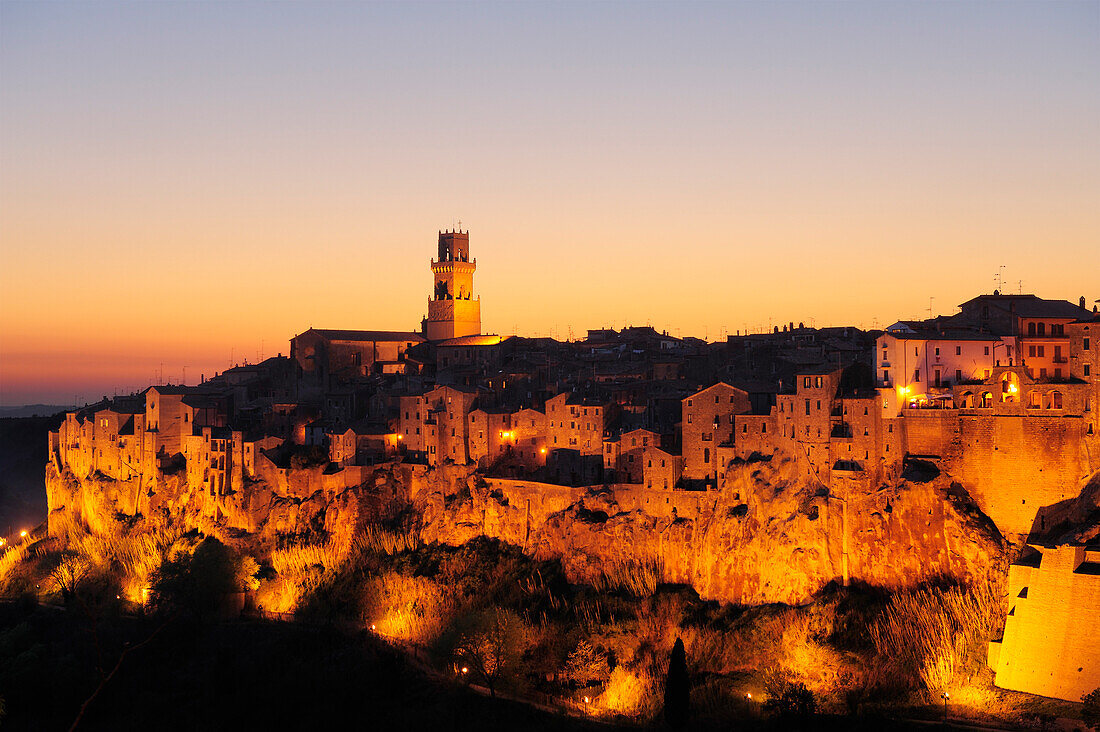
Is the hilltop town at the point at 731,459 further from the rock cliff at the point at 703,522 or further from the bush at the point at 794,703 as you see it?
the bush at the point at 794,703

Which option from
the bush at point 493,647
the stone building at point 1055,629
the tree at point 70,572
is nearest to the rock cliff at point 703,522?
the stone building at point 1055,629

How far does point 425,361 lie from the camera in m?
69.6

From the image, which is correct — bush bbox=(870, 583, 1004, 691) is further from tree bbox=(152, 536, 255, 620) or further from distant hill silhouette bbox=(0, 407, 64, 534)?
distant hill silhouette bbox=(0, 407, 64, 534)

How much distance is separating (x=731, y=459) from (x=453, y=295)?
43036 mm

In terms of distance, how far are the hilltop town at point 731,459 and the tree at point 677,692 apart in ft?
14.3

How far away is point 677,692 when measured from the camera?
3550 centimetres

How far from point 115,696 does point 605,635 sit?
69.9 ft

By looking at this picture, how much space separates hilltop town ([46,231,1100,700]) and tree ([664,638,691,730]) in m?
4.35

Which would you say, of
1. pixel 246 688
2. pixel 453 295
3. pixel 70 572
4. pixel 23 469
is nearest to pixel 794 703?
pixel 246 688

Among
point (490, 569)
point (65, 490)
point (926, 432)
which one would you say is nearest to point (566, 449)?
point (490, 569)

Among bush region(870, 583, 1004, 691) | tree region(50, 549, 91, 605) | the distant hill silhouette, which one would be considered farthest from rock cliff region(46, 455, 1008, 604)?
the distant hill silhouette

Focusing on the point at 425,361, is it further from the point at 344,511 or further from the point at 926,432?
the point at 926,432

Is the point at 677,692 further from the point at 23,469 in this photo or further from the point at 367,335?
the point at 23,469

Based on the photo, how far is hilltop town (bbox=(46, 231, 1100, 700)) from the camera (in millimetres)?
35562
